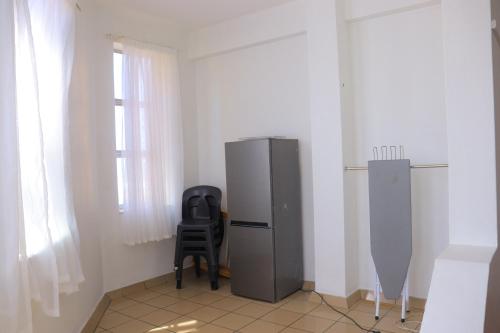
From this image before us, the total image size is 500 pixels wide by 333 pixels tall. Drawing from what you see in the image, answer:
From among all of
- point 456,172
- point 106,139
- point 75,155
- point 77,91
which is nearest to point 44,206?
point 75,155

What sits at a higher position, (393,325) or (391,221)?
(391,221)

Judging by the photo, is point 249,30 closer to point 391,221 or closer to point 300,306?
point 391,221

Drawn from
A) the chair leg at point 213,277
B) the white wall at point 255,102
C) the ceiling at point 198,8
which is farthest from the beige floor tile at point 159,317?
the ceiling at point 198,8

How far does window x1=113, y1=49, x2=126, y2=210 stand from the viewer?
388cm

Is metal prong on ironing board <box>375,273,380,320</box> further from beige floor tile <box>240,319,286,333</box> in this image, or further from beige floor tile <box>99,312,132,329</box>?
beige floor tile <box>99,312,132,329</box>

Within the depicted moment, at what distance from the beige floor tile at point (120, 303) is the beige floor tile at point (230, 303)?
79 cm

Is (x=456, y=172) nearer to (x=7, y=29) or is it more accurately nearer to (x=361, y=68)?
(x=361, y=68)

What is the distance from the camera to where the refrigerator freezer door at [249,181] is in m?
3.60

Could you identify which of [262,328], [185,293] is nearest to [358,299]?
[262,328]

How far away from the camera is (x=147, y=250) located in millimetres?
4195

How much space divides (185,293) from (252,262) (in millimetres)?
822

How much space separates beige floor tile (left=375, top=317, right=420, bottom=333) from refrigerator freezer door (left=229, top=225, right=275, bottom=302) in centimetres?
95

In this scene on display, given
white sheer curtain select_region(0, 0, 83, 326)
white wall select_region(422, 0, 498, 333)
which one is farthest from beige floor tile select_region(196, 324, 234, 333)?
white wall select_region(422, 0, 498, 333)

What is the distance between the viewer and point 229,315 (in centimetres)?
338
